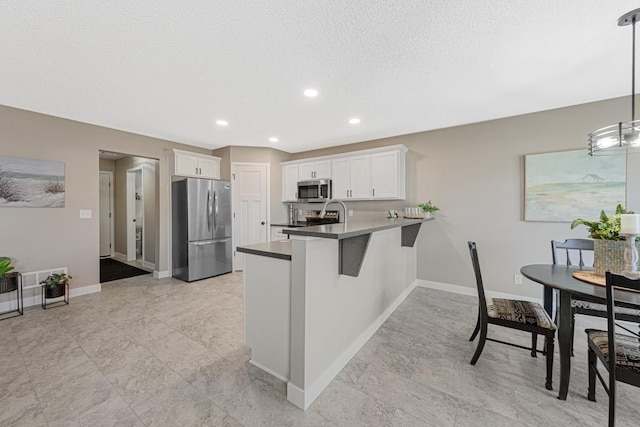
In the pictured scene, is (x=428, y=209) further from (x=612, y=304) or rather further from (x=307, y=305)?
(x=307, y=305)

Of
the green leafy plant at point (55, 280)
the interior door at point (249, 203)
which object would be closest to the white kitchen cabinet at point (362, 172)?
the interior door at point (249, 203)

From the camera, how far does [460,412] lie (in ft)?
5.08

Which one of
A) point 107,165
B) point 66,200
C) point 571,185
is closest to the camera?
point 571,185

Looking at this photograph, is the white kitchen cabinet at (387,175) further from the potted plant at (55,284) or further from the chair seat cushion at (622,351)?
the potted plant at (55,284)

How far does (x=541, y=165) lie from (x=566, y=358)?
245cm

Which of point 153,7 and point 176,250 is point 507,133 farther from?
point 176,250

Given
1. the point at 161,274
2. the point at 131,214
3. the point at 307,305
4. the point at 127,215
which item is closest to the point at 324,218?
the point at 161,274

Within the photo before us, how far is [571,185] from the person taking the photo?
300cm

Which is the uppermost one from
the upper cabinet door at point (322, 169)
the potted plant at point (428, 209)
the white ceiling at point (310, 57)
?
the white ceiling at point (310, 57)

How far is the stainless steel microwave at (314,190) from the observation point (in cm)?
465

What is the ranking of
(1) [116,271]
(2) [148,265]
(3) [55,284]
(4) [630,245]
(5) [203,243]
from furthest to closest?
(2) [148,265]
(1) [116,271]
(5) [203,243]
(3) [55,284]
(4) [630,245]

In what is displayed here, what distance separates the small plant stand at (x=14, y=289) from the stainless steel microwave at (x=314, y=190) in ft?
12.8

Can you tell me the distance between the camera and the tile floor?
4.95ft

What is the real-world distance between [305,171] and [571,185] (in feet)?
12.7
